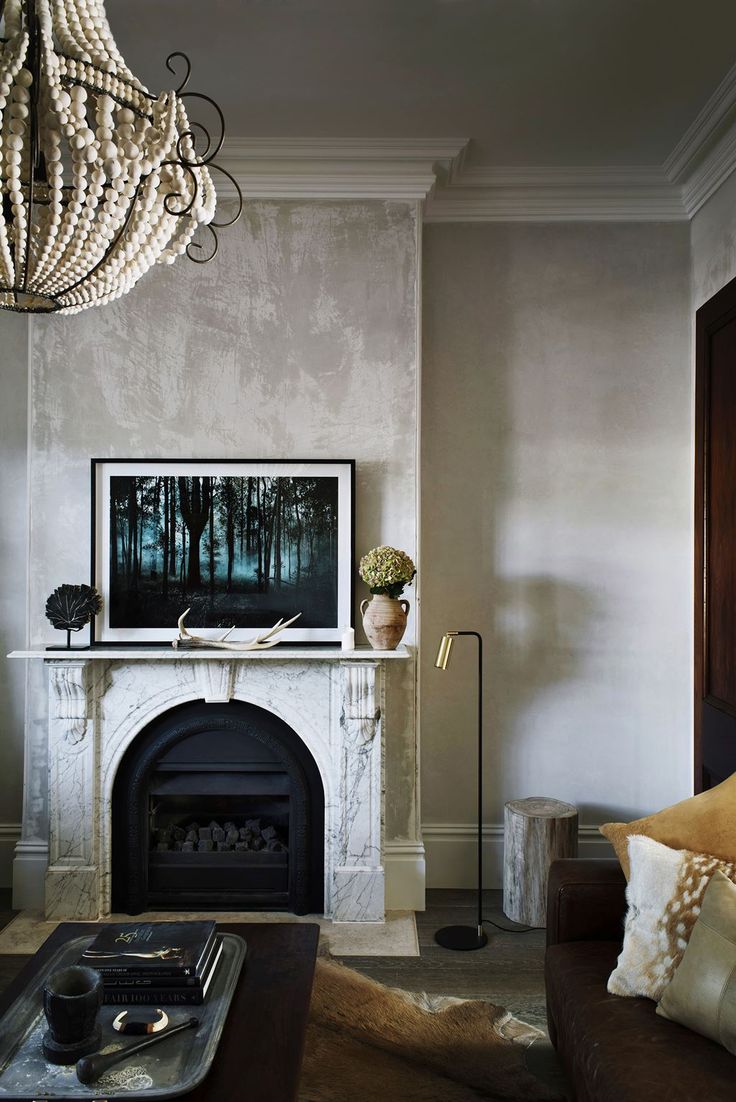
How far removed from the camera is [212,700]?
331 centimetres

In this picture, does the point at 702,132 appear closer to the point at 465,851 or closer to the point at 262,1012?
the point at 465,851

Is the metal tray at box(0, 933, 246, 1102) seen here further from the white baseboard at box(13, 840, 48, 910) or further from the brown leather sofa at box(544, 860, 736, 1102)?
the white baseboard at box(13, 840, 48, 910)

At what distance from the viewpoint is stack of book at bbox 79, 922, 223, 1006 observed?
1.85m

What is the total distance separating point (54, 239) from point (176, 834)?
2.61 metres

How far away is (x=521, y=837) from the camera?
3316 mm

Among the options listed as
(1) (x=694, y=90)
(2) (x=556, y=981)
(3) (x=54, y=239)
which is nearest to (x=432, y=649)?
(2) (x=556, y=981)

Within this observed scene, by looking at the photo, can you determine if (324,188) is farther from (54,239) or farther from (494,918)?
(494,918)

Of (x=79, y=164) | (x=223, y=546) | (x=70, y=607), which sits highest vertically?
(x=79, y=164)

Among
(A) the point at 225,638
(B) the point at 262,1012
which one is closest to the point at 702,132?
(A) the point at 225,638

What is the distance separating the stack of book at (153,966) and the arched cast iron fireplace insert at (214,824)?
4.20ft

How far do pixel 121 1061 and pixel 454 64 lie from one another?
3.00 metres

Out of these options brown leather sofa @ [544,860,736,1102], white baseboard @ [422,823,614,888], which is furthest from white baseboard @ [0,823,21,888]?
brown leather sofa @ [544,860,736,1102]

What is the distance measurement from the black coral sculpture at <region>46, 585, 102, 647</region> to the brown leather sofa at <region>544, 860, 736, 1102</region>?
76.1 inches

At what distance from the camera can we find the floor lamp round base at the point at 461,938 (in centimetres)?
311
